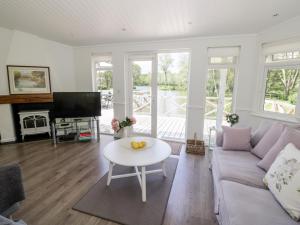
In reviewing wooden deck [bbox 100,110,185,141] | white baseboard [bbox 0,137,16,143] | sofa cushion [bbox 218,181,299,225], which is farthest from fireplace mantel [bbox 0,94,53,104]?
sofa cushion [bbox 218,181,299,225]

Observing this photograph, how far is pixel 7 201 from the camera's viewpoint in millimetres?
1391

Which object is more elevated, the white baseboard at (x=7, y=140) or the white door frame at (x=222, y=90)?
the white door frame at (x=222, y=90)

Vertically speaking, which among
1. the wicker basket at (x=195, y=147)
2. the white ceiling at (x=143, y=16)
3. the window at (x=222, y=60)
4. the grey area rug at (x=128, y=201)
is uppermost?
the white ceiling at (x=143, y=16)

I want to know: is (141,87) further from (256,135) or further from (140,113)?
(256,135)

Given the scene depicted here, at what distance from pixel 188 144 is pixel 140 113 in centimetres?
154

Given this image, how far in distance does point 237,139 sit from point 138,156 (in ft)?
4.92

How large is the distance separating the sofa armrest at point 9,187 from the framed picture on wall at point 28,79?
3.16 metres

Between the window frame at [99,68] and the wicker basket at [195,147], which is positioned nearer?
the wicker basket at [195,147]

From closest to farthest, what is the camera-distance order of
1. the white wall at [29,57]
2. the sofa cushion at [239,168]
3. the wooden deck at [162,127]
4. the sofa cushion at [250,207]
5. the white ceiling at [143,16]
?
1. the sofa cushion at [250,207]
2. the sofa cushion at [239,168]
3. the white ceiling at [143,16]
4. the white wall at [29,57]
5. the wooden deck at [162,127]

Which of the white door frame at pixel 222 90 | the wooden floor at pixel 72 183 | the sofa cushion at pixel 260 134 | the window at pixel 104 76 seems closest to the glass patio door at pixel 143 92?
the window at pixel 104 76

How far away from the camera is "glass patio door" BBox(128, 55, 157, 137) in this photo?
13.1 ft

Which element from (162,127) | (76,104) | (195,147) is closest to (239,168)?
(195,147)

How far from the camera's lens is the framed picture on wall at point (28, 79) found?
3713 millimetres

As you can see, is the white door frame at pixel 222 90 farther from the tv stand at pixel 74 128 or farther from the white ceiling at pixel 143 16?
the tv stand at pixel 74 128
